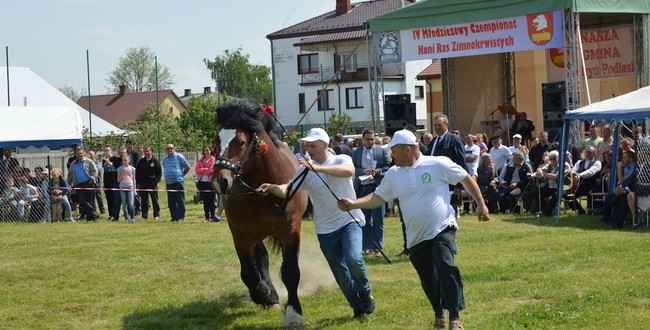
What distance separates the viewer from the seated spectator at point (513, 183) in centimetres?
1920

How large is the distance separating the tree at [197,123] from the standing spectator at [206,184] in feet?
93.9

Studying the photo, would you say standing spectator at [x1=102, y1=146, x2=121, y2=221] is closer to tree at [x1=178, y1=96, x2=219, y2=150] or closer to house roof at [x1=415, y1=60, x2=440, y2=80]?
house roof at [x1=415, y1=60, x2=440, y2=80]

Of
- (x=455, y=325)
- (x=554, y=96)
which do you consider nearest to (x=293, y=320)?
(x=455, y=325)

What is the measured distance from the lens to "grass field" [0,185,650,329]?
8.44 metres

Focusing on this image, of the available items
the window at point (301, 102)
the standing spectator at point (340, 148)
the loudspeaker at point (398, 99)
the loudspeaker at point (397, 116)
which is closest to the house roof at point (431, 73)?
the window at point (301, 102)

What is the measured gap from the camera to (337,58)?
60562 millimetres

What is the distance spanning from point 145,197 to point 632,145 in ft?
36.9

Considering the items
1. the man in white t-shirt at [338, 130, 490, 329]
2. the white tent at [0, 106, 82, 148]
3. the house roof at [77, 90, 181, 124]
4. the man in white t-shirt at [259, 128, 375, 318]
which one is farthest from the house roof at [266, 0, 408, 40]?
the man in white t-shirt at [338, 130, 490, 329]

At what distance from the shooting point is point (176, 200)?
21.0 m

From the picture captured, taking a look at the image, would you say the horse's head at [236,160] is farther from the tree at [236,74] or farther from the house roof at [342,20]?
the tree at [236,74]

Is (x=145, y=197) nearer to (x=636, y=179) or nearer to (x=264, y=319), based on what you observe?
(x=636, y=179)

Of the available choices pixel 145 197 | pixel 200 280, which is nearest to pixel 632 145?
pixel 200 280

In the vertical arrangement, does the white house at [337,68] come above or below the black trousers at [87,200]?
above

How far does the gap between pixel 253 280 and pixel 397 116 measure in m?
15.0
